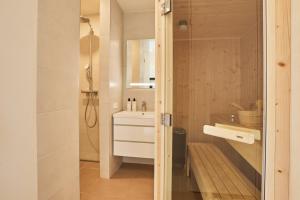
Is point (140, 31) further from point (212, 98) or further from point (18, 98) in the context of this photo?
point (18, 98)

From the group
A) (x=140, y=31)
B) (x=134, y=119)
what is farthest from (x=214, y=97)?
(x=140, y=31)

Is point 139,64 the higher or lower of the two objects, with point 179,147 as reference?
higher

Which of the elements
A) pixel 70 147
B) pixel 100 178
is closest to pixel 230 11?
pixel 70 147

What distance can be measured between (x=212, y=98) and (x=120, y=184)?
1735mm

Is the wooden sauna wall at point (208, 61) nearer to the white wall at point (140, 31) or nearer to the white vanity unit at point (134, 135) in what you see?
the white vanity unit at point (134, 135)

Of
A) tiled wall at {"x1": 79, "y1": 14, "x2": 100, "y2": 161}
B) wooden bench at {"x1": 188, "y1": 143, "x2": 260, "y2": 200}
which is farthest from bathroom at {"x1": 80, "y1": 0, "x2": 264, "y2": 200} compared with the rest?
tiled wall at {"x1": 79, "y1": 14, "x2": 100, "y2": 161}

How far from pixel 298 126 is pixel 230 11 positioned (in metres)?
1.00

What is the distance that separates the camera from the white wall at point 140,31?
117 inches

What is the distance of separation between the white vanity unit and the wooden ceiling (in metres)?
1.33

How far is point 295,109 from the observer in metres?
0.83

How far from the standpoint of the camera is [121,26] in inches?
118

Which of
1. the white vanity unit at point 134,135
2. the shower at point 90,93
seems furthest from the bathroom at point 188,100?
the shower at point 90,93

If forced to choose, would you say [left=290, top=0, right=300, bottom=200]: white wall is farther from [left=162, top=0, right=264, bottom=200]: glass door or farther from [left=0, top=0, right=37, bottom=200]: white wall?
[left=0, top=0, right=37, bottom=200]: white wall

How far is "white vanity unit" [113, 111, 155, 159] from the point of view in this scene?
2475 mm
